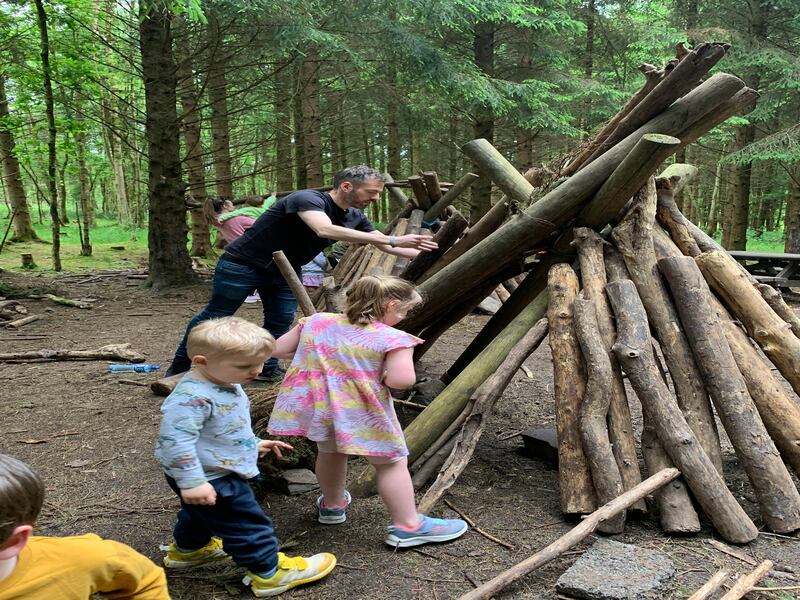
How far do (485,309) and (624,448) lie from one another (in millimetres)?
6512

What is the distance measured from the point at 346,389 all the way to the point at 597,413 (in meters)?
1.35

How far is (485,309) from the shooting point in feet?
31.6

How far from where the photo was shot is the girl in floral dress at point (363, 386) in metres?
2.71

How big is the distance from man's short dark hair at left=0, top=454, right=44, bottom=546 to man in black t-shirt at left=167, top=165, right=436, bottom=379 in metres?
2.44

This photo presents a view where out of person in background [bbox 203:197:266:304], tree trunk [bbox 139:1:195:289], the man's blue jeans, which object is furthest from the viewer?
tree trunk [bbox 139:1:195:289]

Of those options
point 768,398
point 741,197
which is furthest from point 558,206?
point 741,197

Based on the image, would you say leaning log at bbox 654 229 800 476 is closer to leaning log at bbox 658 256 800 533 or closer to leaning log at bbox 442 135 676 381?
leaning log at bbox 658 256 800 533

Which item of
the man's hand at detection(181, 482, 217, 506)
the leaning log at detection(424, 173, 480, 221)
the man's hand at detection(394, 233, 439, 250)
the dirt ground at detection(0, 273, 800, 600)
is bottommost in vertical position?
the dirt ground at detection(0, 273, 800, 600)

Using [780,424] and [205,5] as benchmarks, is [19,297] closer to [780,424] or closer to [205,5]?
[205,5]

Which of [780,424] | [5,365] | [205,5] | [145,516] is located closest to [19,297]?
[5,365]

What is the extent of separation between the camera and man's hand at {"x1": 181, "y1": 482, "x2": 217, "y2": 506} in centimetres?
217

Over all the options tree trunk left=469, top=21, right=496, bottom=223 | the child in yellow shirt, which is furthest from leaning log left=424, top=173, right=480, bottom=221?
the child in yellow shirt

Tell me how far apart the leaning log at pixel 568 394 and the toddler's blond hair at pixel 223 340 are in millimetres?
1739

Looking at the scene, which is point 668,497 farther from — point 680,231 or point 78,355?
point 78,355
